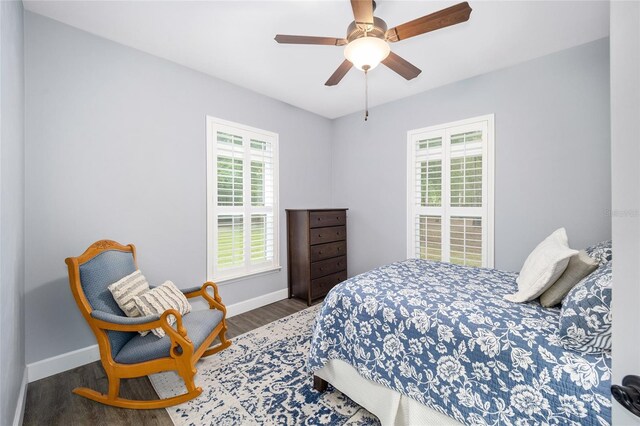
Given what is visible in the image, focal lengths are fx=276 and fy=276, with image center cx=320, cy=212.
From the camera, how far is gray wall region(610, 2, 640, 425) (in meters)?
0.56

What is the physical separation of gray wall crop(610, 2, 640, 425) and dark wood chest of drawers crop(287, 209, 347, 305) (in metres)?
3.08

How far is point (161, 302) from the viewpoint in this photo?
2.07 meters

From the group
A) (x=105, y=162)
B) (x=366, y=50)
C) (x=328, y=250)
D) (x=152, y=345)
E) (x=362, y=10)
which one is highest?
(x=362, y=10)

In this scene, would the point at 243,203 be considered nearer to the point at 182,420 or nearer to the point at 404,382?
the point at 182,420

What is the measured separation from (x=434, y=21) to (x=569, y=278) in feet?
5.48

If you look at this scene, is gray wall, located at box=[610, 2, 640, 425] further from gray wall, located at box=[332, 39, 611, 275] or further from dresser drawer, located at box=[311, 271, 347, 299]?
dresser drawer, located at box=[311, 271, 347, 299]

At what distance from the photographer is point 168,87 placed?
275 centimetres

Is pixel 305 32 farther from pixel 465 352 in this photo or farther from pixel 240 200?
pixel 465 352

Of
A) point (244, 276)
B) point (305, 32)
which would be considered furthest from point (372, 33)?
point (244, 276)

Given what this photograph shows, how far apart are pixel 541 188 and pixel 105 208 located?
4.04m

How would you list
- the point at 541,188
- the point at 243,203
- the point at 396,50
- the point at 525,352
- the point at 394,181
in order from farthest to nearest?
the point at 394,181, the point at 243,203, the point at 541,188, the point at 396,50, the point at 525,352

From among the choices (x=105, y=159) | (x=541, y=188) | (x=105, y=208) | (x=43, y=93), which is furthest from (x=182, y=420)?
(x=541, y=188)

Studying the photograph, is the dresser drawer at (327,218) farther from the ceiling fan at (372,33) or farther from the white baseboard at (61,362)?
the white baseboard at (61,362)

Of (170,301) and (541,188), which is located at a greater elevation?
(541,188)
